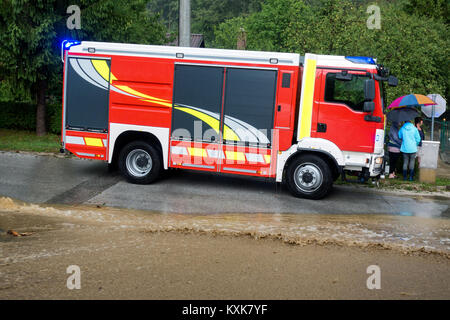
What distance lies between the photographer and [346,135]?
10.5 meters

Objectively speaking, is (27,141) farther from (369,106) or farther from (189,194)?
(369,106)

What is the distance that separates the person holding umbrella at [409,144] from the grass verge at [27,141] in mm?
10076

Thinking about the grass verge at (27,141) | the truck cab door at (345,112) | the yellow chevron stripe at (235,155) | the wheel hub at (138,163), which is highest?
the truck cab door at (345,112)

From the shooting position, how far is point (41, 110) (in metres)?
19.8

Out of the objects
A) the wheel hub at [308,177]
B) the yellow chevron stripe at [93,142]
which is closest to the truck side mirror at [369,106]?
the wheel hub at [308,177]

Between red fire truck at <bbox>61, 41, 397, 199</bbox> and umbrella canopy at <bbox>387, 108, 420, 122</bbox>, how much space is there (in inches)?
117

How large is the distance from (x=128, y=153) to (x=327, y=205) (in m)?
4.50

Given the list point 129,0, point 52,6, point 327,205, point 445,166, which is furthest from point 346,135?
point 129,0

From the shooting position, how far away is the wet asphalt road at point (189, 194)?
9.86 meters

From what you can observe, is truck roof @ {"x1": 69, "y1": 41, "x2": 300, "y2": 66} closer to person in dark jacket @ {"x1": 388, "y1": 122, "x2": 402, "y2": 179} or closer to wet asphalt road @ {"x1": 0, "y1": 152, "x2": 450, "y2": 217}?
wet asphalt road @ {"x1": 0, "y1": 152, "x2": 450, "y2": 217}

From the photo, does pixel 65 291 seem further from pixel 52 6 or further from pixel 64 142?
pixel 52 6

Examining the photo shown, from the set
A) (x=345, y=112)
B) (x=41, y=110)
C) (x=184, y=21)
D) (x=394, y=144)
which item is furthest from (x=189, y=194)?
(x=41, y=110)

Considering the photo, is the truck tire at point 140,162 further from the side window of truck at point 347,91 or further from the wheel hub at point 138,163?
the side window of truck at point 347,91

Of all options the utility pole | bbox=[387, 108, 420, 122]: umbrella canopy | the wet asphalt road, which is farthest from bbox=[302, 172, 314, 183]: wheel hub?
the utility pole
